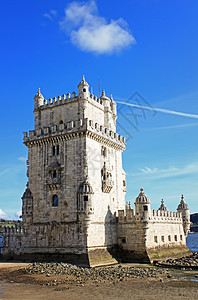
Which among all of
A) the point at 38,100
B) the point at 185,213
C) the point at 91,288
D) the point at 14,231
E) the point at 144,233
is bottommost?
the point at 91,288

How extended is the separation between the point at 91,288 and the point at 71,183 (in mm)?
14669

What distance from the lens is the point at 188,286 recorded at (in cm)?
2938

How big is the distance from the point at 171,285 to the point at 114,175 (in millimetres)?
19192

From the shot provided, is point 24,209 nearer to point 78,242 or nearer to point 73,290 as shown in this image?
point 78,242

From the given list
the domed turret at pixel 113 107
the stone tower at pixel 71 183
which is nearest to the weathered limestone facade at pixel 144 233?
→ the stone tower at pixel 71 183

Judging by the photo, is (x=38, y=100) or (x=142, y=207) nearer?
(x=142, y=207)

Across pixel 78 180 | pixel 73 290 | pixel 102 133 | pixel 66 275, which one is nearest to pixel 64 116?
pixel 102 133

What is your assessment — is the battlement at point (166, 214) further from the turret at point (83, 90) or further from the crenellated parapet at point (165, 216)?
the turret at point (83, 90)

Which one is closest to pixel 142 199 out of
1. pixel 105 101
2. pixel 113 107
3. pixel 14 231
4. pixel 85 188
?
pixel 85 188

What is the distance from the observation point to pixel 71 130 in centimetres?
4162

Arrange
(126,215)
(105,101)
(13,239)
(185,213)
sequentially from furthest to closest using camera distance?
(185,213) → (105,101) → (126,215) → (13,239)

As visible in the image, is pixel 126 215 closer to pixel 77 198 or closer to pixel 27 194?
pixel 77 198

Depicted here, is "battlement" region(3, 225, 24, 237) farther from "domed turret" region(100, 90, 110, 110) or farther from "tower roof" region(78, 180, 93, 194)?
"domed turret" region(100, 90, 110, 110)

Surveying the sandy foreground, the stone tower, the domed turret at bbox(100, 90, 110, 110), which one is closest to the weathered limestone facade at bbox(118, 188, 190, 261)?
the stone tower
